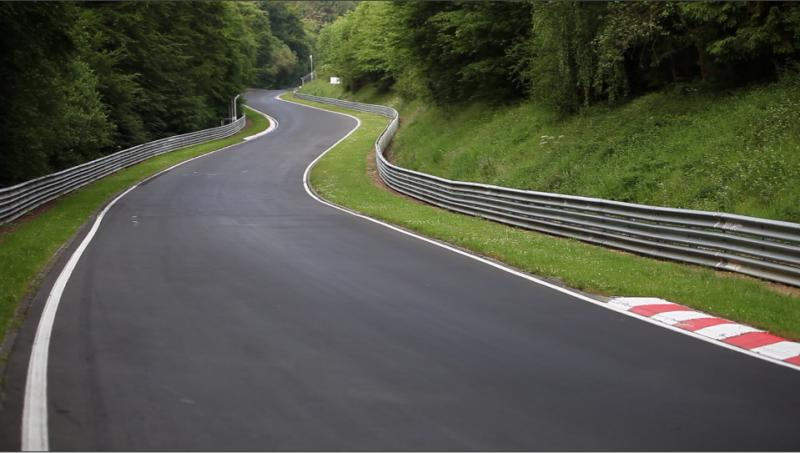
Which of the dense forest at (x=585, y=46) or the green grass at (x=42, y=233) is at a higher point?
the dense forest at (x=585, y=46)

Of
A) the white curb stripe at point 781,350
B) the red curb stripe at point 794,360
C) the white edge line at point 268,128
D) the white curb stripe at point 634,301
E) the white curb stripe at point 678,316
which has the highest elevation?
the red curb stripe at point 794,360

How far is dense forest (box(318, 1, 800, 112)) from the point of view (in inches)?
744

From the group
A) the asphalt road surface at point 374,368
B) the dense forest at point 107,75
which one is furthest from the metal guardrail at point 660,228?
the dense forest at point 107,75

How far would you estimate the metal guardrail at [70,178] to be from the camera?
2208 centimetres

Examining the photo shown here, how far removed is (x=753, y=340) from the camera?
8.20m

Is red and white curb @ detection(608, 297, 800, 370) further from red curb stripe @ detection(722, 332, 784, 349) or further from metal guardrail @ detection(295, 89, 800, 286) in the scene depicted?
metal guardrail @ detection(295, 89, 800, 286)

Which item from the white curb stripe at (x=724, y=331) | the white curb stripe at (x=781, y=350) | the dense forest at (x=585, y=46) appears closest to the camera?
the white curb stripe at (x=781, y=350)

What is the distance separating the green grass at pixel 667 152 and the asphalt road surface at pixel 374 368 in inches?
244

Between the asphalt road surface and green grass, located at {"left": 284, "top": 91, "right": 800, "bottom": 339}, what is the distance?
3.16ft

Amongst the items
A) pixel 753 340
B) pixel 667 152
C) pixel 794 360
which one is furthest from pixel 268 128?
pixel 794 360

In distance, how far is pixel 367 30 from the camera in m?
76.0

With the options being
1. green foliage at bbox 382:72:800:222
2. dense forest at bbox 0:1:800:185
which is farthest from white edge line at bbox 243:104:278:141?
green foliage at bbox 382:72:800:222

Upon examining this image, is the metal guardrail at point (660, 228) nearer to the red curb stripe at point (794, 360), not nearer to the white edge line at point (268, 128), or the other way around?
the red curb stripe at point (794, 360)

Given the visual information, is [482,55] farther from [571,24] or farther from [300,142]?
[300,142]
